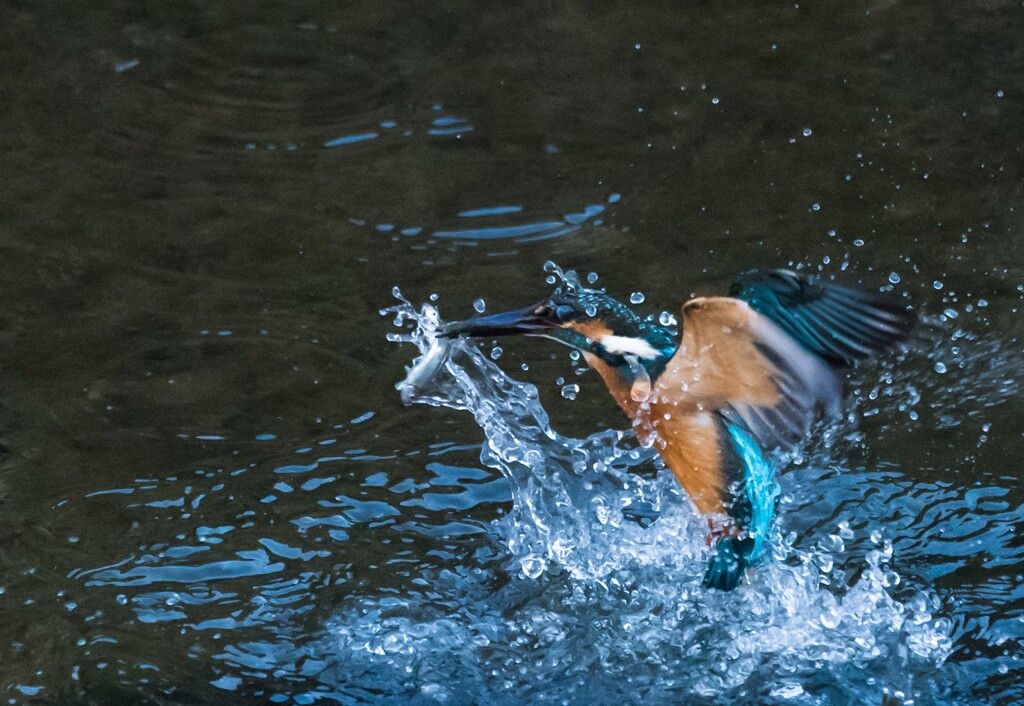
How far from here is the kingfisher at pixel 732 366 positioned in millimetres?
2303

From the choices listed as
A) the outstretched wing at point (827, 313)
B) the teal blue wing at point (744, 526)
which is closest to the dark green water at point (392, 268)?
the teal blue wing at point (744, 526)

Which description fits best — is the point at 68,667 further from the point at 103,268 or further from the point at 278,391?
the point at 103,268

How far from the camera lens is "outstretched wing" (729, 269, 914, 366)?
7.51 feet

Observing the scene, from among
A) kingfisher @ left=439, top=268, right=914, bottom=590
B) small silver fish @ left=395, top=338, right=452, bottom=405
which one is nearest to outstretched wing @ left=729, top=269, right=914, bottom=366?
kingfisher @ left=439, top=268, right=914, bottom=590

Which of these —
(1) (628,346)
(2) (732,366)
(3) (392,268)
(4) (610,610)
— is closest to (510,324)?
(1) (628,346)

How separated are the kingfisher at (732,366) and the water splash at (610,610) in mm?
119

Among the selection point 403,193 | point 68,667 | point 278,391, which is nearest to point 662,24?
point 403,193

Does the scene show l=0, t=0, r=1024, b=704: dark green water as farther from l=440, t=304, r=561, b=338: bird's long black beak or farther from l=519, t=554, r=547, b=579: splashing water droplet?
l=440, t=304, r=561, b=338: bird's long black beak

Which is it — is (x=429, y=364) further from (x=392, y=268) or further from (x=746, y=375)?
(x=392, y=268)

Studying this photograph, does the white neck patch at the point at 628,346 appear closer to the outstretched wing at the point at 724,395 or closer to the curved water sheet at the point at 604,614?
the outstretched wing at the point at 724,395

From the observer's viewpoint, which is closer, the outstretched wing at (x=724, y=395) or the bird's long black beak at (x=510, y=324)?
the outstretched wing at (x=724, y=395)

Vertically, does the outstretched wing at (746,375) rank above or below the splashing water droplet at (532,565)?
above

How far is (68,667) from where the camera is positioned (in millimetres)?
2477

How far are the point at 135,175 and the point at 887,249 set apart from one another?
252 centimetres
